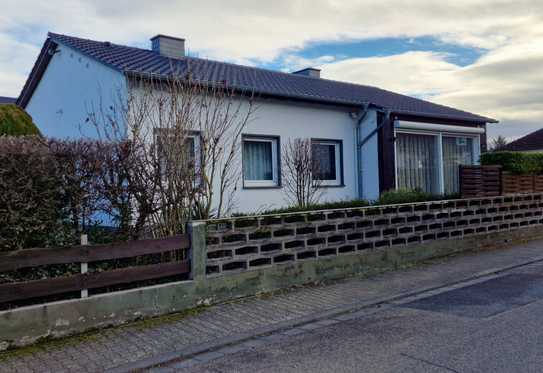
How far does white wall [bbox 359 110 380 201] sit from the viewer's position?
49.5 feet

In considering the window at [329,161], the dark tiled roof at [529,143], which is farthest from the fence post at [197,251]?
the dark tiled roof at [529,143]

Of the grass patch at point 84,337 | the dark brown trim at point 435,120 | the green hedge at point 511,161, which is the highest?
the dark brown trim at point 435,120

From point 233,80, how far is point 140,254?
8.11 meters

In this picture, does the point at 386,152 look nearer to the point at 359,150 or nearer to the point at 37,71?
the point at 359,150

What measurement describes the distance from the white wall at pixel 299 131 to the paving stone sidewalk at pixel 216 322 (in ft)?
14.9

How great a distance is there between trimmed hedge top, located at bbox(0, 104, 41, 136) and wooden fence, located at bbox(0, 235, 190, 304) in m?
2.77

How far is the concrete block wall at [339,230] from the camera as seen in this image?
23.9 ft

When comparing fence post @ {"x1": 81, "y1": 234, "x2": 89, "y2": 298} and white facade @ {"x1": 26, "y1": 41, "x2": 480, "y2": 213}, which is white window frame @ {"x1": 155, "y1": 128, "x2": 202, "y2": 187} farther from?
white facade @ {"x1": 26, "y1": 41, "x2": 480, "y2": 213}

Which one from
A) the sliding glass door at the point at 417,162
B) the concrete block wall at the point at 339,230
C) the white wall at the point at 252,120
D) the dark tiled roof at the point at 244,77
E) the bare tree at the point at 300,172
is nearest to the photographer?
the concrete block wall at the point at 339,230

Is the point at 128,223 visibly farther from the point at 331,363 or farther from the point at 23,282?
the point at 331,363

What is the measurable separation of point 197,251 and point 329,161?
333 inches

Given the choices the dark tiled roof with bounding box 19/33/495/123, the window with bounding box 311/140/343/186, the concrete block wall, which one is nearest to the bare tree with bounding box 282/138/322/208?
the window with bounding box 311/140/343/186

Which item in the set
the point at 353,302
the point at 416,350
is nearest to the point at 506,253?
the point at 353,302

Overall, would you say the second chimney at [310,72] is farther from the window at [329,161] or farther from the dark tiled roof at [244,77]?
the window at [329,161]
